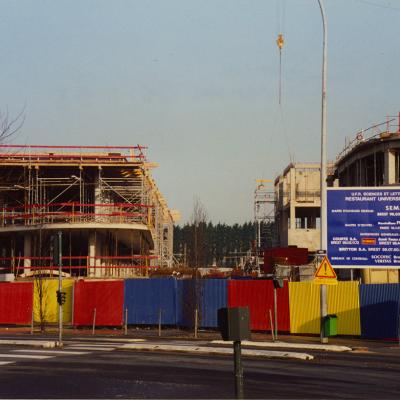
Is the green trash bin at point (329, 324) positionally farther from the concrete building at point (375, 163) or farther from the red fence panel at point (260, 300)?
the concrete building at point (375, 163)

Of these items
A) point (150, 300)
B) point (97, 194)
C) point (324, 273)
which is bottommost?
point (150, 300)

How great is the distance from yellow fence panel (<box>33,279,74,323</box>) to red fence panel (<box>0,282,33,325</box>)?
408 millimetres

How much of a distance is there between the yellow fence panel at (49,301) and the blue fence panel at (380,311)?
14.9 m

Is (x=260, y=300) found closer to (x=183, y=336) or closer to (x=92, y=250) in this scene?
(x=183, y=336)

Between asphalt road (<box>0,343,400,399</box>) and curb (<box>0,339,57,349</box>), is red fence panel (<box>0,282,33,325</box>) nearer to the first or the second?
curb (<box>0,339,57,349</box>)

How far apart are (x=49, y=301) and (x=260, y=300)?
471 inches

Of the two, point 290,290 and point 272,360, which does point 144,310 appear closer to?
point 290,290

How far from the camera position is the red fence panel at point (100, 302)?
34.1 metres

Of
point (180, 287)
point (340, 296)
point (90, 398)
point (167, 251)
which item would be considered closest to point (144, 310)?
point (180, 287)

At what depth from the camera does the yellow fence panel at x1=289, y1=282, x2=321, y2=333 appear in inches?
1175

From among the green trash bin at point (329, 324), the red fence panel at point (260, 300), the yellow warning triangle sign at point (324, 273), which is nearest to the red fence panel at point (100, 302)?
the red fence panel at point (260, 300)

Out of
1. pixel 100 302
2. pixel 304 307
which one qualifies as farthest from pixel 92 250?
pixel 304 307

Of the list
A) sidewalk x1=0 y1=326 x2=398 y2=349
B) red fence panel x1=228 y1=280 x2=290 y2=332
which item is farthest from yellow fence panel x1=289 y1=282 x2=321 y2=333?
sidewalk x1=0 y1=326 x2=398 y2=349

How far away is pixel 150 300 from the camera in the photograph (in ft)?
111
